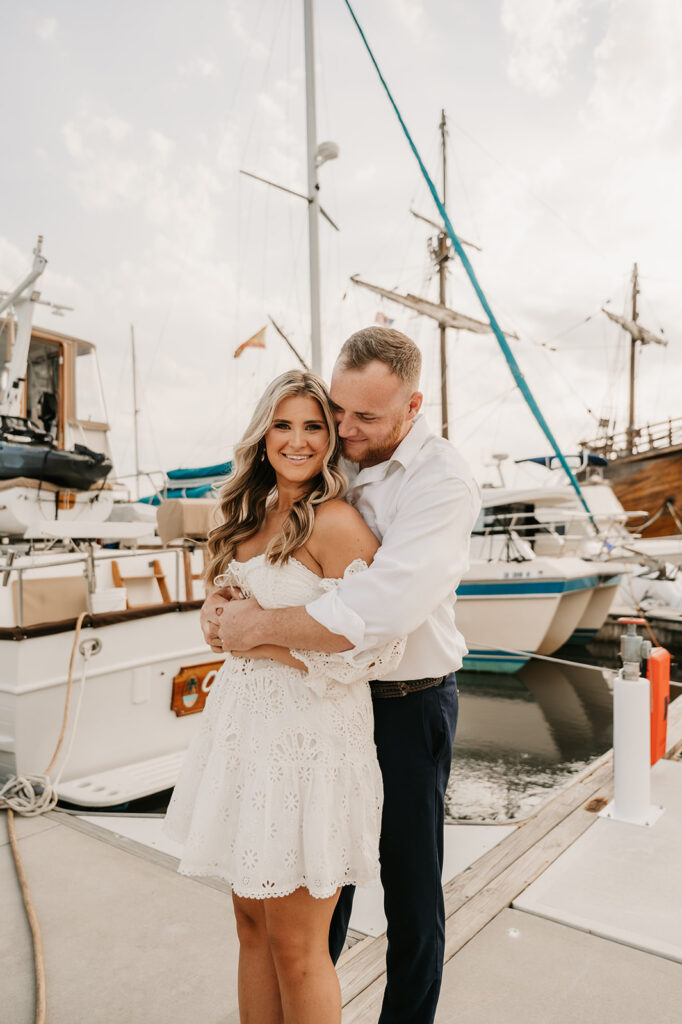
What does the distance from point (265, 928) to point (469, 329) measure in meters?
20.9

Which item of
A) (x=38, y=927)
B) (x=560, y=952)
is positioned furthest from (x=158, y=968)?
(x=560, y=952)

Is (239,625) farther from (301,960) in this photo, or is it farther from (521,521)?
(521,521)

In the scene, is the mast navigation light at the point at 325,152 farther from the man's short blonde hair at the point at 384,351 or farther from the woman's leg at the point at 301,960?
the woman's leg at the point at 301,960

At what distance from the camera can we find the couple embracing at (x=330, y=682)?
140 cm

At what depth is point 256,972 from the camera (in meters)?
1.52

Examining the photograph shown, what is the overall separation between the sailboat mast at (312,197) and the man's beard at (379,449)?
6.14 m

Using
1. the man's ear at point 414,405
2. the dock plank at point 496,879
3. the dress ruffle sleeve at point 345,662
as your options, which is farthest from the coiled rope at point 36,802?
the man's ear at point 414,405

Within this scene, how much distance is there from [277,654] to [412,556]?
0.37 metres

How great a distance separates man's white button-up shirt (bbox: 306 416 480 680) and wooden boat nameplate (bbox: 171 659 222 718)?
3862mm

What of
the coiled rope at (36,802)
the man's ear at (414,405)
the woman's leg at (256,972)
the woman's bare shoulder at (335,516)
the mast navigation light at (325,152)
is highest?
the mast navigation light at (325,152)

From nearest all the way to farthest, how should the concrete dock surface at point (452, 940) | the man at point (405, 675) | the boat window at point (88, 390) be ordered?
the man at point (405, 675) < the concrete dock surface at point (452, 940) < the boat window at point (88, 390)

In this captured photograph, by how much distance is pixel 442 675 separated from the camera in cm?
167

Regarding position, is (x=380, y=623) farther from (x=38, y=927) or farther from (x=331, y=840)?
(x=38, y=927)

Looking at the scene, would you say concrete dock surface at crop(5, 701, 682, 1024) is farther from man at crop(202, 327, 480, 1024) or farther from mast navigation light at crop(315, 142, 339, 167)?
mast navigation light at crop(315, 142, 339, 167)
